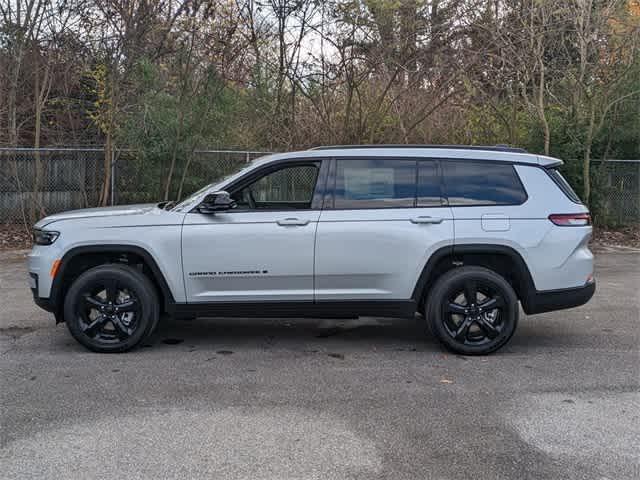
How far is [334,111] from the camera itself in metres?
13.6

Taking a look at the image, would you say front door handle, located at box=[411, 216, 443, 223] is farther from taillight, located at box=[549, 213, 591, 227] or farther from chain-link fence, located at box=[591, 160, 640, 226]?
chain-link fence, located at box=[591, 160, 640, 226]

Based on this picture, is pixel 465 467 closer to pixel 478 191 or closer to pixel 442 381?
pixel 442 381

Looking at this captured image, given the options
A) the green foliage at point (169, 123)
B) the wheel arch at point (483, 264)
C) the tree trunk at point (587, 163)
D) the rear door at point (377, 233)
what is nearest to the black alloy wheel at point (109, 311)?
the rear door at point (377, 233)

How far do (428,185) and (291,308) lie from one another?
5.27 feet

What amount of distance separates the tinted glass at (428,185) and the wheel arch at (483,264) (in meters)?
0.43

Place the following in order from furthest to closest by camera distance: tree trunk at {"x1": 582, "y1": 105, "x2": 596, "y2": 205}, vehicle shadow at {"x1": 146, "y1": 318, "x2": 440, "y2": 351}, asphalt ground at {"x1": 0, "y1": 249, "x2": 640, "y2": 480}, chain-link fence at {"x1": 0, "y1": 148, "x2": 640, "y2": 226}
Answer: tree trunk at {"x1": 582, "y1": 105, "x2": 596, "y2": 205}
chain-link fence at {"x1": 0, "y1": 148, "x2": 640, "y2": 226}
vehicle shadow at {"x1": 146, "y1": 318, "x2": 440, "y2": 351}
asphalt ground at {"x1": 0, "y1": 249, "x2": 640, "y2": 480}

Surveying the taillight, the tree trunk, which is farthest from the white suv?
the tree trunk

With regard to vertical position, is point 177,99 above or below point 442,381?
above

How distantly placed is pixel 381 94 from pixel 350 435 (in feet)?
33.9

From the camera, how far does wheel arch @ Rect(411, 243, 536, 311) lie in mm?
5566

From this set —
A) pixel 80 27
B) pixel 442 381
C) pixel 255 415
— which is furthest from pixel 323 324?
pixel 80 27

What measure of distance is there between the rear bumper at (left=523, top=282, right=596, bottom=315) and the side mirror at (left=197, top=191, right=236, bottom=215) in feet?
8.88

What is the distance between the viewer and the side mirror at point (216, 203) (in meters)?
5.50

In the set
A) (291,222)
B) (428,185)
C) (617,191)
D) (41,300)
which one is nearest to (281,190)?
(291,222)
